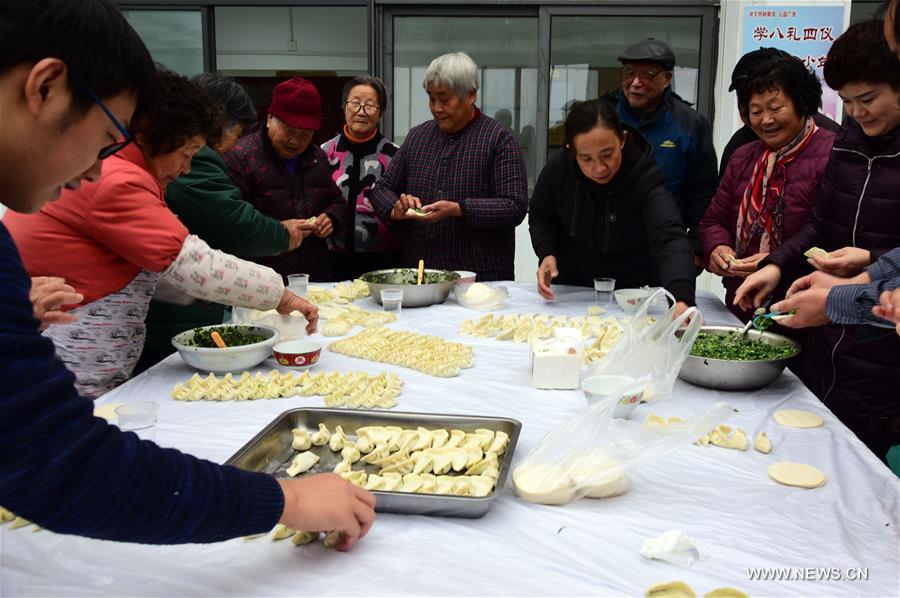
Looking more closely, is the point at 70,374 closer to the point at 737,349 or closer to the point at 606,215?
the point at 737,349

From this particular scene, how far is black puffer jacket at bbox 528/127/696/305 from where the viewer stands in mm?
2725

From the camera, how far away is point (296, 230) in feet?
9.96

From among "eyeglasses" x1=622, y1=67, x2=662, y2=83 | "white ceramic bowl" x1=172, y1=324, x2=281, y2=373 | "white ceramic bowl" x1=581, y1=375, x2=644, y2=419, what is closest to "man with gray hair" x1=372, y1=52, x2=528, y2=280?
"eyeglasses" x1=622, y1=67, x2=662, y2=83

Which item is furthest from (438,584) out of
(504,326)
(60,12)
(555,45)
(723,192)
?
(555,45)

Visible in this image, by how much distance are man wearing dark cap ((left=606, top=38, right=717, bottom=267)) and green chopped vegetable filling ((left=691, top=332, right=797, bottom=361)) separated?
5.84 feet

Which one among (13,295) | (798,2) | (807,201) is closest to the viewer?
(13,295)

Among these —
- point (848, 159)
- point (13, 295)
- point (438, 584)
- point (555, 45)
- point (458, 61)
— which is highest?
point (555, 45)

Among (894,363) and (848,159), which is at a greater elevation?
(848,159)

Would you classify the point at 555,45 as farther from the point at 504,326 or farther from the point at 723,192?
the point at 504,326

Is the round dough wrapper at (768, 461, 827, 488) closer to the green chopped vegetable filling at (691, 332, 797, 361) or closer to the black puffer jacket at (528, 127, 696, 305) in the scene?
the green chopped vegetable filling at (691, 332, 797, 361)

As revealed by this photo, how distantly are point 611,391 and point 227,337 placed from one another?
1.17 meters

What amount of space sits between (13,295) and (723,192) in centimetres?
285

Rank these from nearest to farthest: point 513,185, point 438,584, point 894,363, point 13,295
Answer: point 13,295, point 438,584, point 894,363, point 513,185

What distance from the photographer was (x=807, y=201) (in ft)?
8.71
